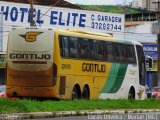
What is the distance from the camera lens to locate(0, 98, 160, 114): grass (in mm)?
18484

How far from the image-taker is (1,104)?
18.7 m

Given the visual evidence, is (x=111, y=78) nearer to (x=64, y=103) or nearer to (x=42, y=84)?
(x=42, y=84)

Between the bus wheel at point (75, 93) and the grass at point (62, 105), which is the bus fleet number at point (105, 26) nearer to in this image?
the bus wheel at point (75, 93)

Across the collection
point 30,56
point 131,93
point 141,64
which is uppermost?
point 30,56

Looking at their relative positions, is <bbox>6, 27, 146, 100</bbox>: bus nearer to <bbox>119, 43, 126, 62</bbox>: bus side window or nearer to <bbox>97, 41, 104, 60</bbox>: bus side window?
<bbox>97, 41, 104, 60</bbox>: bus side window

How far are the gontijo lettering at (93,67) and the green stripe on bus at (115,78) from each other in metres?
0.90

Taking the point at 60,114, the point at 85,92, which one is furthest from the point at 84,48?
the point at 60,114

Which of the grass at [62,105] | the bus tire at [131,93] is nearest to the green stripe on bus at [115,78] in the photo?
the bus tire at [131,93]

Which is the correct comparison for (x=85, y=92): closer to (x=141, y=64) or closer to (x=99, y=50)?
(x=99, y=50)

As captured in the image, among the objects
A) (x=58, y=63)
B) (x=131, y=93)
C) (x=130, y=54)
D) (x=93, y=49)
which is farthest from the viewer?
(x=131, y=93)

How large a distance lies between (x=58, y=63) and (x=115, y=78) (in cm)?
575

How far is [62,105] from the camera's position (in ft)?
68.7

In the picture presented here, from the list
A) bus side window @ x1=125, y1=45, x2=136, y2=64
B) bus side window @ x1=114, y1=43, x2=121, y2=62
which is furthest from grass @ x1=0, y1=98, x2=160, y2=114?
bus side window @ x1=125, y1=45, x2=136, y2=64

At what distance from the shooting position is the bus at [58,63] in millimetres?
25781
